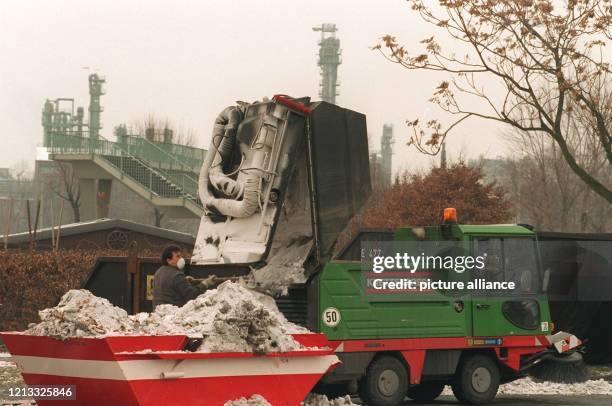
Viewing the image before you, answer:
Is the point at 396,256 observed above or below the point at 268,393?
above

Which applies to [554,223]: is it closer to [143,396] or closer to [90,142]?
[90,142]

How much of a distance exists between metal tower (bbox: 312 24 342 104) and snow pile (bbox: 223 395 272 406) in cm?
10026

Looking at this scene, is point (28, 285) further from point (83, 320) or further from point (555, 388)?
point (83, 320)

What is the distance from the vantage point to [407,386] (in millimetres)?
15930

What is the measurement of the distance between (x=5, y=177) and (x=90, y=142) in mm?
90189

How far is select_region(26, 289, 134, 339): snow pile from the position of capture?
37.7 feet

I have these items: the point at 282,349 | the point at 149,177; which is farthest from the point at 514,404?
the point at 149,177


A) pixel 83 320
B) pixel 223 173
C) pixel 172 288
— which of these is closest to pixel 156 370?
pixel 83 320

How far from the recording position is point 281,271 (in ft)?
51.9

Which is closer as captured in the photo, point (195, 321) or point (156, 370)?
point (156, 370)

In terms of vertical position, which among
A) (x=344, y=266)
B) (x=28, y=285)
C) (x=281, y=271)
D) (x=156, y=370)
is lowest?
(x=28, y=285)

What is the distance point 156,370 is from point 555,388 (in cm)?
→ 866

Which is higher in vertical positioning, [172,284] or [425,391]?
[172,284]

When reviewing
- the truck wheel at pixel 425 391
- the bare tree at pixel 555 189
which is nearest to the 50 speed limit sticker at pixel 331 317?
the truck wheel at pixel 425 391
